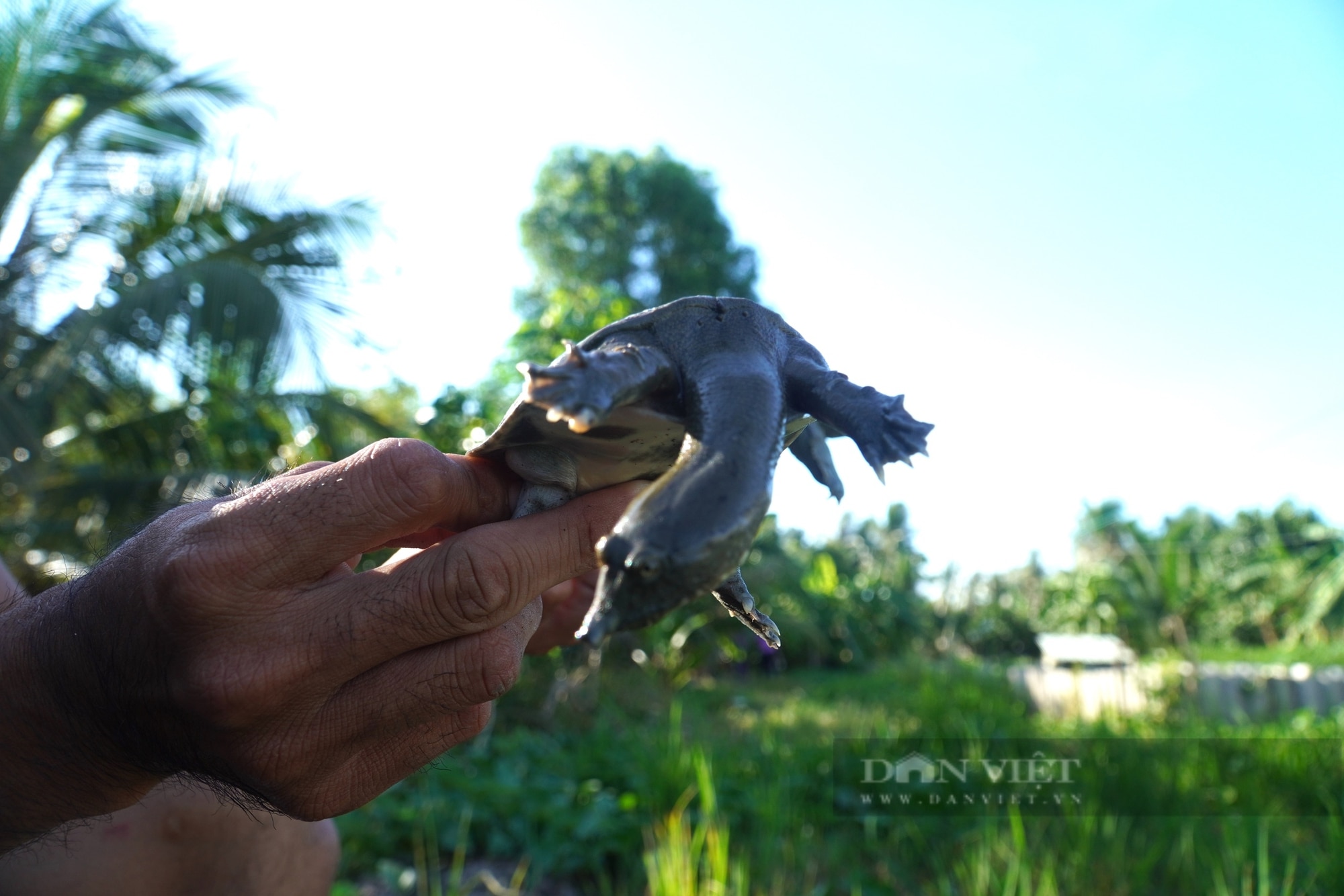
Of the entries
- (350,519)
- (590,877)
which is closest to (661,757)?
(590,877)

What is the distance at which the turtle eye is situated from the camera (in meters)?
0.72

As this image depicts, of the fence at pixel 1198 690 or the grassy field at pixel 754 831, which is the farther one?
the fence at pixel 1198 690

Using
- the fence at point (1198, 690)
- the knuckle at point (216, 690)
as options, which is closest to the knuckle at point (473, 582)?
the knuckle at point (216, 690)

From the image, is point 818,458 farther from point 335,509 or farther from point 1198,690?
point 1198,690

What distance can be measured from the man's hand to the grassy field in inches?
58.2

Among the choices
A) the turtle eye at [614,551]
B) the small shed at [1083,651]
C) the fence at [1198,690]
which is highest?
the turtle eye at [614,551]

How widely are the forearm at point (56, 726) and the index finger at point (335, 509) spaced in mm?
221

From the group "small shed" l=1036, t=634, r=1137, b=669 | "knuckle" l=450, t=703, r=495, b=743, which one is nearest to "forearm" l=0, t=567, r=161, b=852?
"knuckle" l=450, t=703, r=495, b=743

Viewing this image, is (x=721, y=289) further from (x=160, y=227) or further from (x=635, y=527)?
(x=635, y=527)

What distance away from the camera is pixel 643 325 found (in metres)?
1.03

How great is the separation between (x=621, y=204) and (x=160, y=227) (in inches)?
240

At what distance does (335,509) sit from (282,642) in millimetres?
183

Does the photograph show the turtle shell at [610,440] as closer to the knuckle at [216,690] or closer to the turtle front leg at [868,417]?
the turtle front leg at [868,417]

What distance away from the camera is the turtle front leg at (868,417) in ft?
3.01
